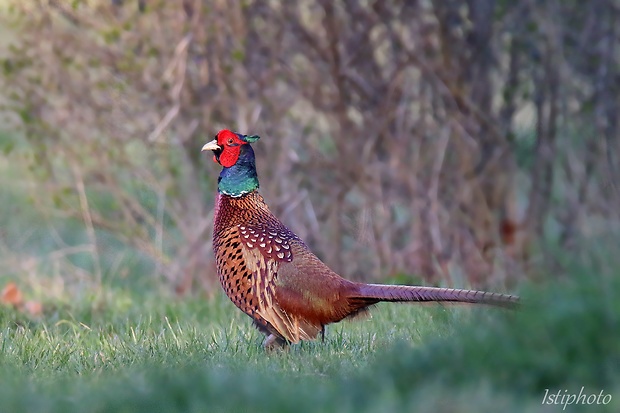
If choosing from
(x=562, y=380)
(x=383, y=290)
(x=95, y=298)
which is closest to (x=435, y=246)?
(x=95, y=298)

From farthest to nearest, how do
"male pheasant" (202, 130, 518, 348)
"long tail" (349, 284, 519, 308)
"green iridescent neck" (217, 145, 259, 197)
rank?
"green iridescent neck" (217, 145, 259, 197) < "male pheasant" (202, 130, 518, 348) < "long tail" (349, 284, 519, 308)

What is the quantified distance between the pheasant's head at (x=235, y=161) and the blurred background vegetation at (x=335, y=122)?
229 centimetres

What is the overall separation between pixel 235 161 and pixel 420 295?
131 cm

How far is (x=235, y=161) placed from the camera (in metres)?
5.57

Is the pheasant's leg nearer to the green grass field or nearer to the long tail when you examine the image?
the green grass field

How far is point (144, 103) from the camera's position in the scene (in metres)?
8.08

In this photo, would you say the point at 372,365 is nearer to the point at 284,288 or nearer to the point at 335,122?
the point at 284,288

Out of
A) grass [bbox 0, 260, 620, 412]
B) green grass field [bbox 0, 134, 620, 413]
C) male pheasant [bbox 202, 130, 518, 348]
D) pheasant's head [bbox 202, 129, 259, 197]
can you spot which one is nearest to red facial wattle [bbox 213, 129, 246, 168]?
pheasant's head [bbox 202, 129, 259, 197]

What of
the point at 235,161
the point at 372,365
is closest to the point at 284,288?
the point at 235,161

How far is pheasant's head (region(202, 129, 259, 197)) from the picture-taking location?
5.51 meters

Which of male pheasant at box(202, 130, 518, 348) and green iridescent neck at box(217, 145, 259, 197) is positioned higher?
green iridescent neck at box(217, 145, 259, 197)

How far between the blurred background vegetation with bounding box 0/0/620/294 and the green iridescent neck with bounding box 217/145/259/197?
234 cm

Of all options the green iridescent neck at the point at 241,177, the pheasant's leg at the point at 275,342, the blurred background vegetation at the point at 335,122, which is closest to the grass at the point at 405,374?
the pheasant's leg at the point at 275,342

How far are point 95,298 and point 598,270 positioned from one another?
440 centimetres
